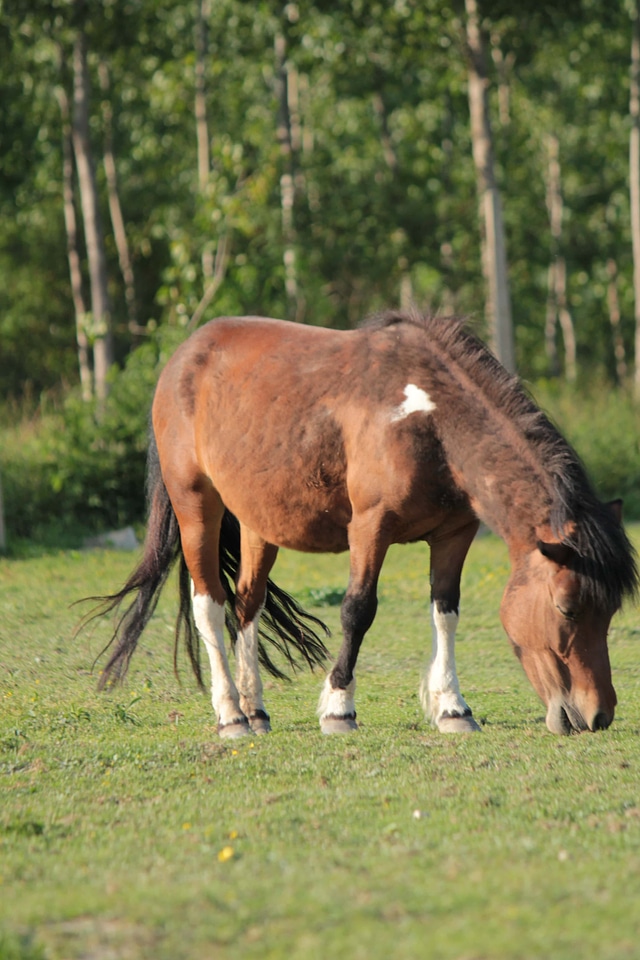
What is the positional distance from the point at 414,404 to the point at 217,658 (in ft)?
6.03

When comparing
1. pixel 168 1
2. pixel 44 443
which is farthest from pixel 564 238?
pixel 44 443

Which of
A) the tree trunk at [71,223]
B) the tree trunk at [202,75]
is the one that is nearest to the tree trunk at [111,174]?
the tree trunk at [71,223]

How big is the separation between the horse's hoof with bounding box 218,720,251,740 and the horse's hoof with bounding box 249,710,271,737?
0.12 meters

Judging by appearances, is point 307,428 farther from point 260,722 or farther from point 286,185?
point 286,185

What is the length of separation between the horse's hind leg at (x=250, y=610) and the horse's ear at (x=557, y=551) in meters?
2.06

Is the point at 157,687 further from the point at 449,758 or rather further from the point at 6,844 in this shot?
the point at 6,844

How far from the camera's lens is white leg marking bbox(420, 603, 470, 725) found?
6430mm

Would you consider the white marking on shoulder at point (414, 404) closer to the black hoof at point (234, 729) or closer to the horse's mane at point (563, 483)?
the horse's mane at point (563, 483)

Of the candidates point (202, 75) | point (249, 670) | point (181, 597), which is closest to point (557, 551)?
point (249, 670)

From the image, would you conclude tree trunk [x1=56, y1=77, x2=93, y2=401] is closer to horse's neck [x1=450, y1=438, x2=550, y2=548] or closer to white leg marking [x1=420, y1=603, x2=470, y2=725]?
white leg marking [x1=420, y1=603, x2=470, y2=725]

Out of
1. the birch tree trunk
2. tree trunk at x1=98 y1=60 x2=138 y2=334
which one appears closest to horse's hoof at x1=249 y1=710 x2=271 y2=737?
tree trunk at x1=98 y1=60 x2=138 y2=334

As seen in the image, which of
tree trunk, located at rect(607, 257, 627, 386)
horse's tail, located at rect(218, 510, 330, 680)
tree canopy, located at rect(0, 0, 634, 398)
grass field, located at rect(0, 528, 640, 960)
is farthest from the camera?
tree trunk, located at rect(607, 257, 627, 386)

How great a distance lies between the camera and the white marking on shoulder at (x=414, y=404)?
19.8 feet

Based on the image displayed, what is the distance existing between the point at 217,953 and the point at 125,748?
9.86 ft
